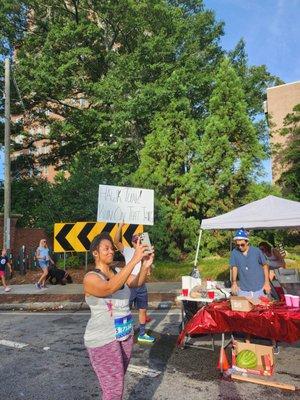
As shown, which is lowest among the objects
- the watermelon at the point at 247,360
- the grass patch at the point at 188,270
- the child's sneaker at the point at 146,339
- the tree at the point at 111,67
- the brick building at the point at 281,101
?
the child's sneaker at the point at 146,339

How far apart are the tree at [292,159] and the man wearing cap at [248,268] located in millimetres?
27931

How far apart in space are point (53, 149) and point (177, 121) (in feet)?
36.5

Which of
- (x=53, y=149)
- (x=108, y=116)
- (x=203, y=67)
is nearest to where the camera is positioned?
(x=108, y=116)

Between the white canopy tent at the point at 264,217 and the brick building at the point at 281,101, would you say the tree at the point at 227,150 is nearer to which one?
the white canopy tent at the point at 264,217

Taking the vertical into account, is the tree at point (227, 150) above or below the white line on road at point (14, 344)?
above

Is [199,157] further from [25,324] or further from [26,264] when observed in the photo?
[25,324]

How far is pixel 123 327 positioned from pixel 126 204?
17.7 feet

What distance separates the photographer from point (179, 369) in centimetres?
605

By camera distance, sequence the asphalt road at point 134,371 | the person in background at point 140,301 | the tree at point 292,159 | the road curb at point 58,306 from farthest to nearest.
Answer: the tree at point 292,159, the road curb at point 58,306, the person in background at point 140,301, the asphalt road at point 134,371

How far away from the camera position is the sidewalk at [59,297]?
11.9m

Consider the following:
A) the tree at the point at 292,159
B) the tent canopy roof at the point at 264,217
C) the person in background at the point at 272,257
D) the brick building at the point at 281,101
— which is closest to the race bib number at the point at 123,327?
the tent canopy roof at the point at 264,217

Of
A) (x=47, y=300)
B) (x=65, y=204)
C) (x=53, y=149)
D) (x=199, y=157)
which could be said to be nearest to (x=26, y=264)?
→ (x=65, y=204)

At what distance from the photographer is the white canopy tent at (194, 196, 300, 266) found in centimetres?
922

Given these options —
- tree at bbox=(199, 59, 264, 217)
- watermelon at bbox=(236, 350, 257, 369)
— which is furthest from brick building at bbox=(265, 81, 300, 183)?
watermelon at bbox=(236, 350, 257, 369)
